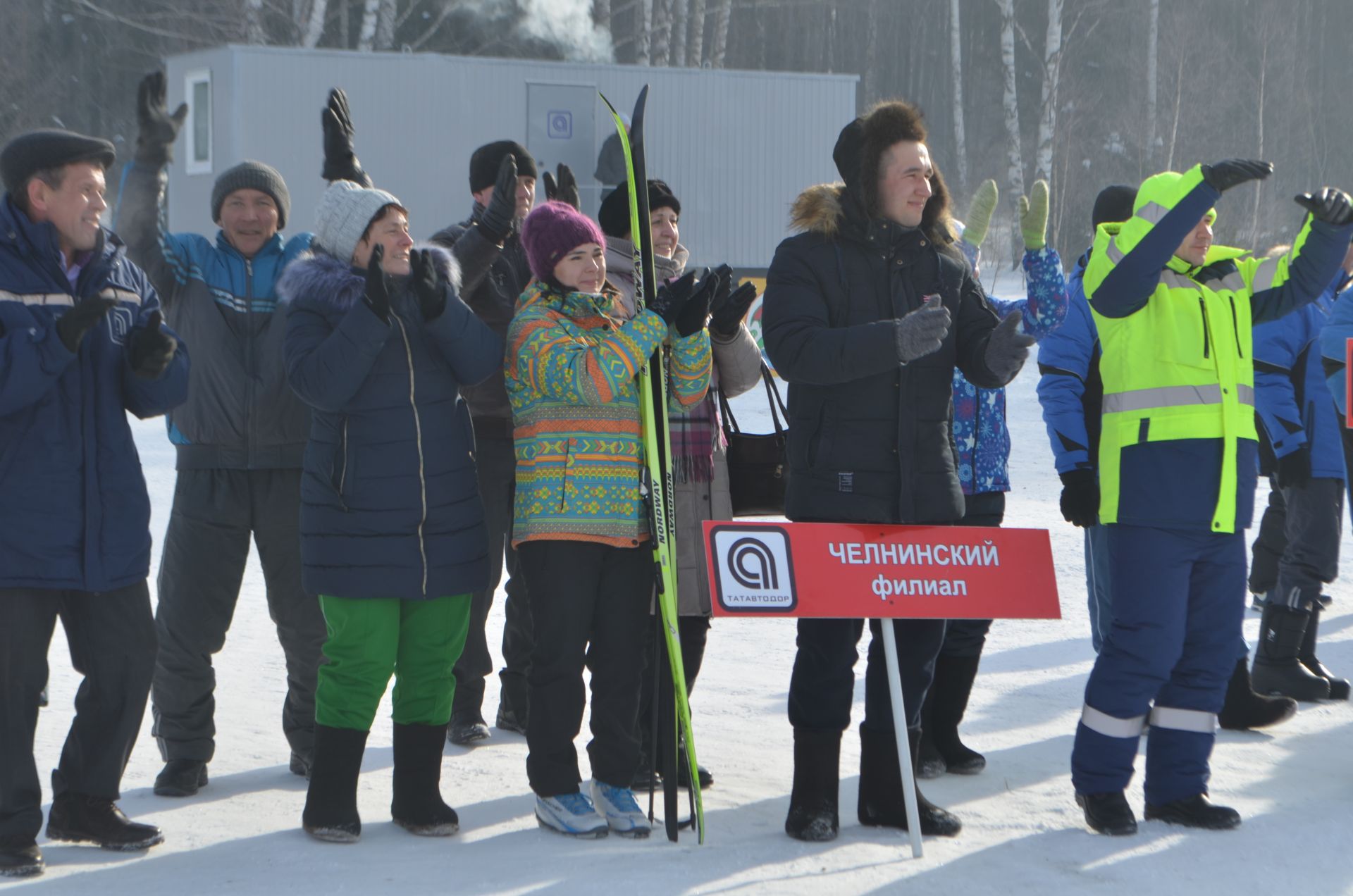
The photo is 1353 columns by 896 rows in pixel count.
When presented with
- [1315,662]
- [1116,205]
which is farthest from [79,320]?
[1315,662]

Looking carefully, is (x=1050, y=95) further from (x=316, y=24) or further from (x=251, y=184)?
(x=251, y=184)

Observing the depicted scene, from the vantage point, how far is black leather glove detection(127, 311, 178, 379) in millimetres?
3584

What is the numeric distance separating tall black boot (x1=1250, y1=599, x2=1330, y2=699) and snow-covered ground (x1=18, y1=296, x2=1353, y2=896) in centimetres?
10

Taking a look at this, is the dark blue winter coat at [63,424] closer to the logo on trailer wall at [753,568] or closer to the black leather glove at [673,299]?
the black leather glove at [673,299]

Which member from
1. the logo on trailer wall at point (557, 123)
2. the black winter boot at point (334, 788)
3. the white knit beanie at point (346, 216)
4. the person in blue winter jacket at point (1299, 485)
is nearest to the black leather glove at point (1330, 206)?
the person in blue winter jacket at point (1299, 485)

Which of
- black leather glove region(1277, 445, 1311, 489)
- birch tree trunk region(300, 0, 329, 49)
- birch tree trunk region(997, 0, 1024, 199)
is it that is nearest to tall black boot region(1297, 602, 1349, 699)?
black leather glove region(1277, 445, 1311, 489)

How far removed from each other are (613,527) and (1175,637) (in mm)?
1403

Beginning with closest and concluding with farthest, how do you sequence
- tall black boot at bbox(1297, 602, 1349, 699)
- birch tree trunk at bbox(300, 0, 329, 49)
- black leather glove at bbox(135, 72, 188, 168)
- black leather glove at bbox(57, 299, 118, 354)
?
black leather glove at bbox(57, 299, 118, 354)
black leather glove at bbox(135, 72, 188, 168)
tall black boot at bbox(1297, 602, 1349, 699)
birch tree trunk at bbox(300, 0, 329, 49)

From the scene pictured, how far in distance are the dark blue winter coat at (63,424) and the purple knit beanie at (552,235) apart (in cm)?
90

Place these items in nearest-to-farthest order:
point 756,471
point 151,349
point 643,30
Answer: point 151,349 < point 756,471 < point 643,30

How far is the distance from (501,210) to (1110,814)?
2263 mm

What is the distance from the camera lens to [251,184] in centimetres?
436

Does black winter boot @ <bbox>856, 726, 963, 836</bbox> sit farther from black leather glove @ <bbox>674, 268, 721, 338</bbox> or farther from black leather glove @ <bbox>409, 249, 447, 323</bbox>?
black leather glove @ <bbox>409, 249, 447, 323</bbox>

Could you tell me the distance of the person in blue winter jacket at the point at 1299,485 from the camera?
214 inches
